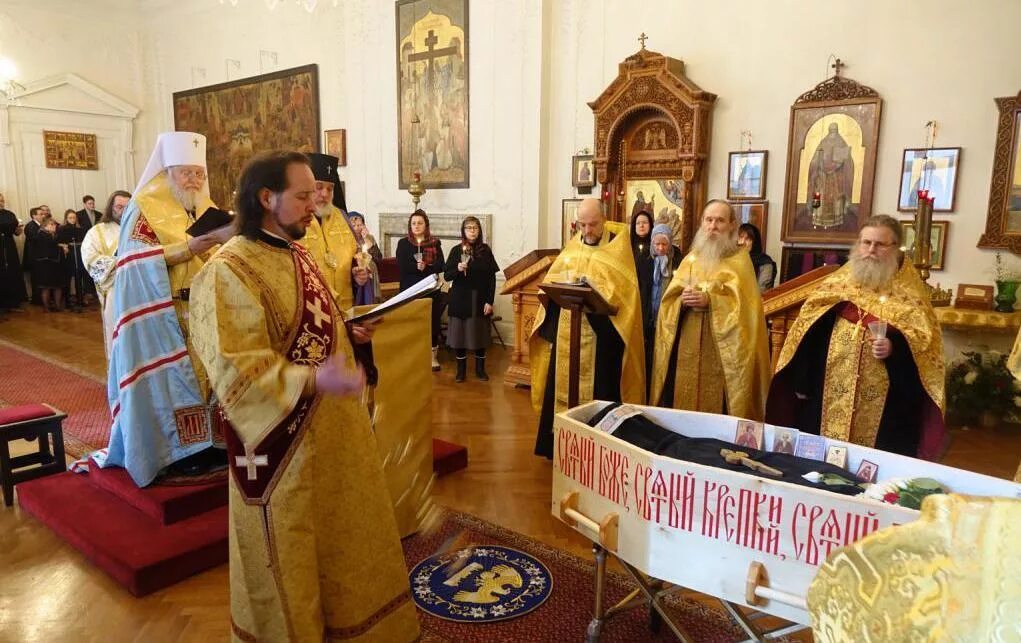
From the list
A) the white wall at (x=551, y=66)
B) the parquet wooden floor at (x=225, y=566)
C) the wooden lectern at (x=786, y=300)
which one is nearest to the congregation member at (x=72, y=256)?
the white wall at (x=551, y=66)

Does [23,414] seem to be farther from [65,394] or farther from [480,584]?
[480,584]

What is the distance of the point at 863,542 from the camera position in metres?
0.80

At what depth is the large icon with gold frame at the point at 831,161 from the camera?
20.8ft

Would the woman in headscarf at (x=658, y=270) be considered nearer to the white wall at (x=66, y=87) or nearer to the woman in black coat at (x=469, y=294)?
the woman in black coat at (x=469, y=294)

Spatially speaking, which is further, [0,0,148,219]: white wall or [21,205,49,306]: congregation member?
[0,0,148,219]: white wall

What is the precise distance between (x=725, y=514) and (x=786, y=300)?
4.01 meters

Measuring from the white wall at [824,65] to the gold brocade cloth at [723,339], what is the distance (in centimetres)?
335

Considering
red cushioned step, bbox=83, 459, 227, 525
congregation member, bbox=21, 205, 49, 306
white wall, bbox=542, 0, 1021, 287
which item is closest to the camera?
red cushioned step, bbox=83, 459, 227, 525

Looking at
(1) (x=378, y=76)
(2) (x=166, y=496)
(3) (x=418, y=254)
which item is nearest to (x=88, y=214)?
(1) (x=378, y=76)

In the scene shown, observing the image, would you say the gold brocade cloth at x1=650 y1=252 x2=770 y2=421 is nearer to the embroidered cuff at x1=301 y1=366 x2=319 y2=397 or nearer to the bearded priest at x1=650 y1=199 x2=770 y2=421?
the bearded priest at x1=650 y1=199 x2=770 y2=421

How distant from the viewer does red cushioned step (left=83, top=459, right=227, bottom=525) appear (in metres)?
3.53

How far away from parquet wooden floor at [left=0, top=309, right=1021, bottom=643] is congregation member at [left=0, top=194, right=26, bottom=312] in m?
6.11

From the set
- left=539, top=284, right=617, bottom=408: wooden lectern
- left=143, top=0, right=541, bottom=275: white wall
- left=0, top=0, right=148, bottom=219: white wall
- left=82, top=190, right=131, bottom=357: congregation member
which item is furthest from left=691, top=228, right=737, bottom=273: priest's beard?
left=0, top=0, right=148, bottom=219: white wall

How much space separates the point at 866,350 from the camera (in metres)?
3.33
